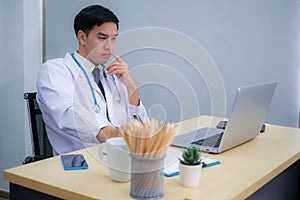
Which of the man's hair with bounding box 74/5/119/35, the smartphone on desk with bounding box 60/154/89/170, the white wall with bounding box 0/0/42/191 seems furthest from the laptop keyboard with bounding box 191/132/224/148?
the white wall with bounding box 0/0/42/191

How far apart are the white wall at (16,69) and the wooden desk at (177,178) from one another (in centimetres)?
164

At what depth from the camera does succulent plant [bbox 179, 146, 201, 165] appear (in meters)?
1.22

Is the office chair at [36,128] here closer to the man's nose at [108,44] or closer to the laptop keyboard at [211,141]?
the man's nose at [108,44]

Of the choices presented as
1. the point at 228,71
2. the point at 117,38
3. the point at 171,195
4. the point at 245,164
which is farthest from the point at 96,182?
the point at 228,71

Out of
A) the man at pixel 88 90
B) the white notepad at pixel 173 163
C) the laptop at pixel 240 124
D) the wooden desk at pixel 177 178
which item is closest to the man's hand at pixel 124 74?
the man at pixel 88 90

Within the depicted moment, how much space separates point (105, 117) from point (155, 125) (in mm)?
1002

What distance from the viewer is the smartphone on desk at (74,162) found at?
54.6 inches

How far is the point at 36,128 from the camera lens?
2086 mm

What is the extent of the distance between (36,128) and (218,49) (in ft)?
4.14

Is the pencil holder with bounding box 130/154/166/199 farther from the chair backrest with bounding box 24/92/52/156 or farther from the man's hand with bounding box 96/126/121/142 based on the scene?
the chair backrest with bounding box 24/92/52/156

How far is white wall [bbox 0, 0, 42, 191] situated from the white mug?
198cm

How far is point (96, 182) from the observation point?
1253 millimetres

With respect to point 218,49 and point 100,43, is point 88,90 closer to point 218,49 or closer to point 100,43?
point 100,43

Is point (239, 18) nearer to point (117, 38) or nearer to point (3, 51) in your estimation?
point (117, 38)
